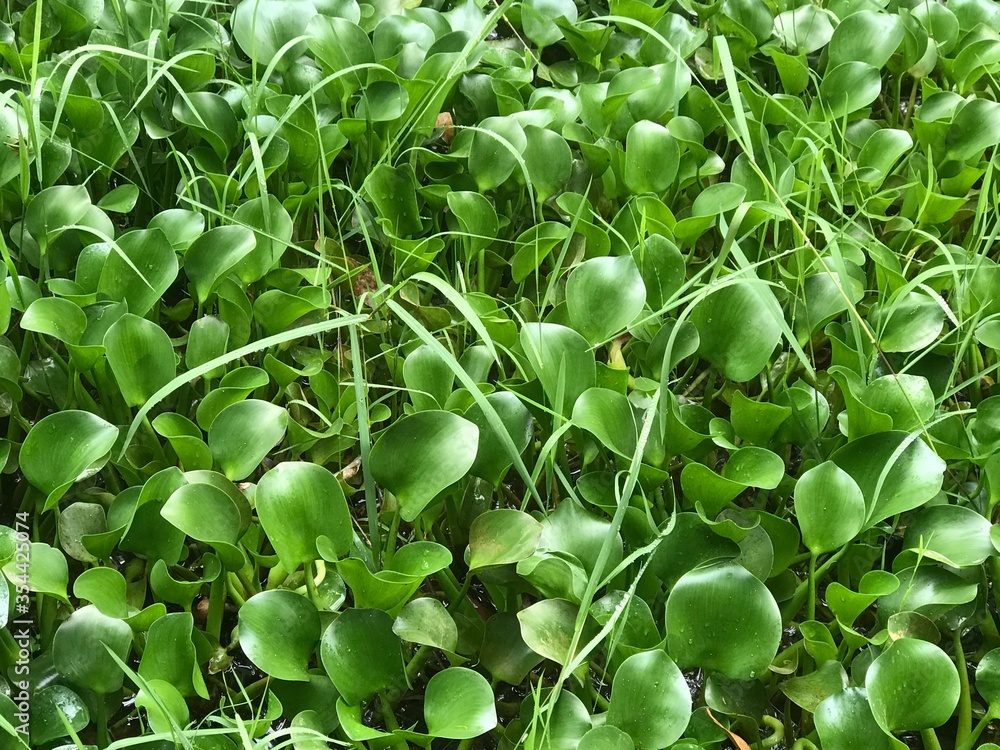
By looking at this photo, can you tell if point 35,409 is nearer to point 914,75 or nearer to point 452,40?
point 452,40

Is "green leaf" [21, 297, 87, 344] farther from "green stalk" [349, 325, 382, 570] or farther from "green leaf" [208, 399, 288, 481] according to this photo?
"green stalk" [349, 325, 382, 570]

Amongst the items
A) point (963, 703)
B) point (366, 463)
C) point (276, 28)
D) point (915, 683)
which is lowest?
point (963, 703)

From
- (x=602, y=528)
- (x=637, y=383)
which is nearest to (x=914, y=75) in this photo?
(x=637, y=383)

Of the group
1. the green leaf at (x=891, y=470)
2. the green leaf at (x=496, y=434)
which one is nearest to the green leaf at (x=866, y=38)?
the green leaf at (x=891, y=470)

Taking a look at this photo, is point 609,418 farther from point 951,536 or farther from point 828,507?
point 951,536

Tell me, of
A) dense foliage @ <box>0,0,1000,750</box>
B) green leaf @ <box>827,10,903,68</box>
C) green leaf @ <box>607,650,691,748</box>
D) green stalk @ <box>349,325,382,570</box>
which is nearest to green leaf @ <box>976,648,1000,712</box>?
dense foliage @ <box>0,0,1000,750</box>

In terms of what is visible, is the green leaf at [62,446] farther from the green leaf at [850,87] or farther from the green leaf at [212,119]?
the green leaf at [850,87]

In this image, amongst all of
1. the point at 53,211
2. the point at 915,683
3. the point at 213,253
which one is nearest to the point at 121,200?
the point at 53,211
